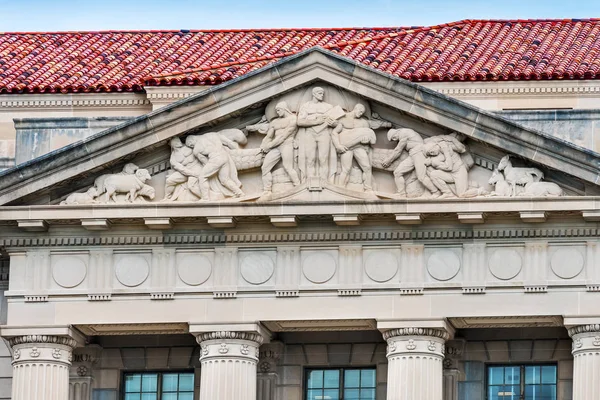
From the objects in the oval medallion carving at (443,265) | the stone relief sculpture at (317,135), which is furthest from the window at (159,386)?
the oval medallion carving at (443,265)

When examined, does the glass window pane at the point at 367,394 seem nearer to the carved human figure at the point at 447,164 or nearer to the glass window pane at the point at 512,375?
the glass window pane at the point at 512,375

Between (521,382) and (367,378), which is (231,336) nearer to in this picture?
(367,378)

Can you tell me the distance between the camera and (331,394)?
59281 millimetres

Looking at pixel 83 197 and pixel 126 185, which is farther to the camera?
pixel 83 197

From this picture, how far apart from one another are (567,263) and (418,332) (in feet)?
11.4

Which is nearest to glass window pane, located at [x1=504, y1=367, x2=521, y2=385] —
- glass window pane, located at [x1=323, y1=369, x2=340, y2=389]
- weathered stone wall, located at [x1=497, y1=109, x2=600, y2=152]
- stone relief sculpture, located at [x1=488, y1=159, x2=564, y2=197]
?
glass window pane, located at [x1=323, y1=369, x2=340, y2=389]

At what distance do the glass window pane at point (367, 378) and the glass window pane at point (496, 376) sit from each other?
2563mm

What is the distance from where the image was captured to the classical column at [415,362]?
56.8 m

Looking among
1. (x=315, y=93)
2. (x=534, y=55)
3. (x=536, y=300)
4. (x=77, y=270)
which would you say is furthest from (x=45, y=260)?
(x=534, y=55)

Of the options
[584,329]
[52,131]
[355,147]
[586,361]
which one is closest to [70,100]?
[52,131]

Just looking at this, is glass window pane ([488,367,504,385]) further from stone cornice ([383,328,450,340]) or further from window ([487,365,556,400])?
stone cornice ([383,328,450,340])

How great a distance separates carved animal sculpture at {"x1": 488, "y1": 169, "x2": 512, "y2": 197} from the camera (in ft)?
187

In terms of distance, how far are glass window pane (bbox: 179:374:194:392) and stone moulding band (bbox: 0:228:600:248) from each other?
3362 millimetres

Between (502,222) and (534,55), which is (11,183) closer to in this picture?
(502,222)
